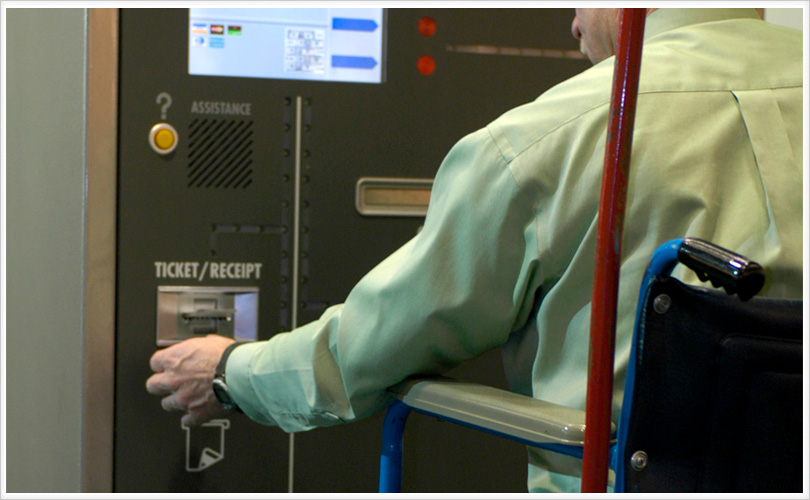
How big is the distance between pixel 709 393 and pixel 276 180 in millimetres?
982

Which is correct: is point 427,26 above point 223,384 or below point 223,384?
above

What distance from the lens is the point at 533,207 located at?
0.94m

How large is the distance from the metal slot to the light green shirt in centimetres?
53

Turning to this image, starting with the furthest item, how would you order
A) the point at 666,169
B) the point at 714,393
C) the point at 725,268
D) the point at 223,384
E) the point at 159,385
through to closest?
the point at 159,385 < the point at 223,384 < the point at 666,169 < the point at 714,393 < the point at 725,268

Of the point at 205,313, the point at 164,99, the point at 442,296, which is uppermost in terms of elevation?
the point at 164,99

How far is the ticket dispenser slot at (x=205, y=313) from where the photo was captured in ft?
4.85

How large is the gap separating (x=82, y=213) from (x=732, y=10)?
111cm

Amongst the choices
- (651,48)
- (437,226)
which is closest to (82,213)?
(437,226)

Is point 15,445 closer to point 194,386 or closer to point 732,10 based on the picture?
point 194,386

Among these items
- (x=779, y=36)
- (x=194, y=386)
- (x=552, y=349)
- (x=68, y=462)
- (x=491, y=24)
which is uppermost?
(x=491, y=24)

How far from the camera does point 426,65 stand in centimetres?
158

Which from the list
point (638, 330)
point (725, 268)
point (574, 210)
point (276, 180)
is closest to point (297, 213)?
point (276, 180)

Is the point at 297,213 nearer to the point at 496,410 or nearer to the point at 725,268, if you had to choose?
the point at 496,410

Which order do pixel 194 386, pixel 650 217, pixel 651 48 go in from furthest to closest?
1. pixel 194 386
2. pixel 651 48
3. pixel 650 217
